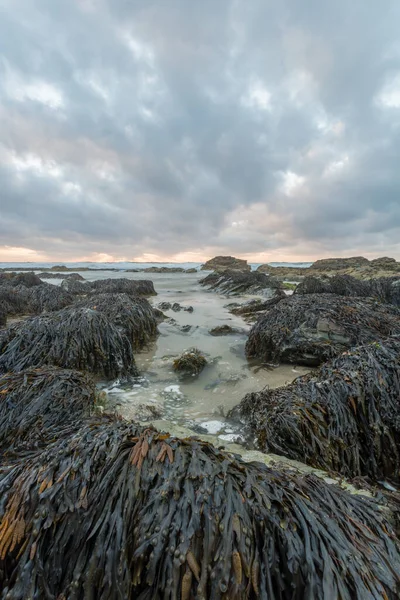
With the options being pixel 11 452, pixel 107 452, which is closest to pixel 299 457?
pixel 107 452

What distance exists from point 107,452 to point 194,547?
22.1 inches

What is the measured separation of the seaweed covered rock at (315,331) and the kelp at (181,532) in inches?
94.7

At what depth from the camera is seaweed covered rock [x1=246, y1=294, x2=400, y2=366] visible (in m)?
3.51

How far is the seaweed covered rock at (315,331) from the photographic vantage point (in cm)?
351

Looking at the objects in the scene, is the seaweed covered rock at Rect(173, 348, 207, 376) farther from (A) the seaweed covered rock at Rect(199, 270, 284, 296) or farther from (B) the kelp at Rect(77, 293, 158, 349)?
(A) the seaweed covered rock at Rect(199, 270, 284, 296)

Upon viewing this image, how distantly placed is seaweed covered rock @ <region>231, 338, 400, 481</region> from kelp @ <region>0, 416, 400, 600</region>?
0.61 metres

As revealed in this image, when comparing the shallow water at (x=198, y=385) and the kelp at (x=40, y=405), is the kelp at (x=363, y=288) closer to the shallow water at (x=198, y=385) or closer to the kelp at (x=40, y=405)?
the shallow water at (x=198, y=385)

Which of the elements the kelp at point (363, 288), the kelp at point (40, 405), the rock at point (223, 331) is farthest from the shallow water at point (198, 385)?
the kelp at point (363, 288)

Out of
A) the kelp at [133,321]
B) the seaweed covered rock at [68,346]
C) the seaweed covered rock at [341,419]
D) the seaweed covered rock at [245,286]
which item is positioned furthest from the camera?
the seaweed covered rock at [245,286]

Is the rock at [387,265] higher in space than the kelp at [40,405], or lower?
higher

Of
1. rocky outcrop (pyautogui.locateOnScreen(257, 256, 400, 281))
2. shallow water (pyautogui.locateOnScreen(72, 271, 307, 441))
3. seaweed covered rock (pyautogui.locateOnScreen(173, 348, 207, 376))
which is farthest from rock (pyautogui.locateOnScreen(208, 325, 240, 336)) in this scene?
rocky outcrop (pyautogui.locateOnScreen(257, 256, 400, 281))

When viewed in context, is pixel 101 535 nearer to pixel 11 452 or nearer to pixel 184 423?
pixel 11 452

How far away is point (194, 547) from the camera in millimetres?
964

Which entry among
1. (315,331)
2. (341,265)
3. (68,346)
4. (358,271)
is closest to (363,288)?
(315,331)
